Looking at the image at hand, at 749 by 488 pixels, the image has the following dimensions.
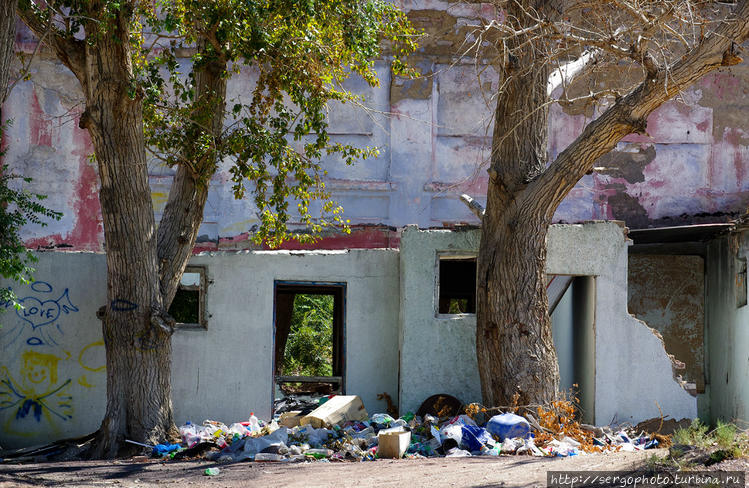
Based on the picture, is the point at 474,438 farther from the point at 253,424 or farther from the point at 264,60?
the point at 264,60

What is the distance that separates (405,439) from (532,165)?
12.2 feet

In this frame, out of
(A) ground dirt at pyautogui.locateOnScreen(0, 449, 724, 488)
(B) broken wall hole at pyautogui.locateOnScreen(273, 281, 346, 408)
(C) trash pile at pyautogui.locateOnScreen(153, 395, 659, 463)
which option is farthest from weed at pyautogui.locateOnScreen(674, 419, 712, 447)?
(B) broken wall hole at pyautogui.locateOnScreen(273, 281, 346, 408)

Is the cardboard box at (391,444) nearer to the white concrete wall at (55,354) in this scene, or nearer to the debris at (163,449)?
the debris at (163,449)

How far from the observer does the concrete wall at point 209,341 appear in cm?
1166

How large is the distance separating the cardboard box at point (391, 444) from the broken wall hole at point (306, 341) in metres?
5.65

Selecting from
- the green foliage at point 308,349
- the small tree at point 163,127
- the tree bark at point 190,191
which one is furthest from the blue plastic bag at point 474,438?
the green foliage at point 308,349

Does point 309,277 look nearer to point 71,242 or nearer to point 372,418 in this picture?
point 372,418

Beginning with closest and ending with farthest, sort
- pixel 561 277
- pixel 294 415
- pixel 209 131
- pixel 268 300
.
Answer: pixel 209 131 → pixel 294 415 → pixel 268 300 → pixel 561 277

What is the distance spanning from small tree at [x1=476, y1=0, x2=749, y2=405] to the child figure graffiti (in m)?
5.59

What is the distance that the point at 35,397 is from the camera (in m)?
11.6

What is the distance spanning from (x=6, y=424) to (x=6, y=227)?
10.4 feet

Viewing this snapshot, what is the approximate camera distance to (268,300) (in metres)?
12.2

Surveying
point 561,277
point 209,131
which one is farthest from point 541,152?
point 209,131

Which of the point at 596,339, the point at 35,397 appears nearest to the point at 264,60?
the point at 35,397
